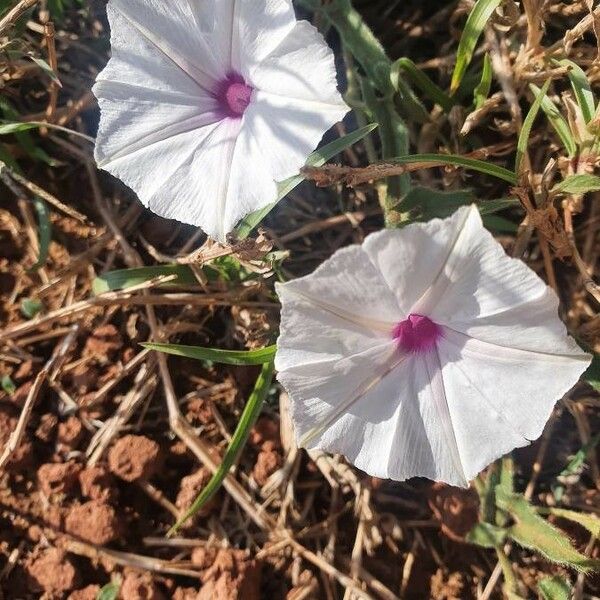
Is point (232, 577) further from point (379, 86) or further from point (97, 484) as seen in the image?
point (379, 86)

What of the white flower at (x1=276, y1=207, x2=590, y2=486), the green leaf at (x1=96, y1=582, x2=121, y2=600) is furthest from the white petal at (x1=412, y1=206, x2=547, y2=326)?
the green leaf at (x1=96, y1=582, x2=121, y2=600)

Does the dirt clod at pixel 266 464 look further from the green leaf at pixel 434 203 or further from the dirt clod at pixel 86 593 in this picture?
the green leaf at pixel 434 203

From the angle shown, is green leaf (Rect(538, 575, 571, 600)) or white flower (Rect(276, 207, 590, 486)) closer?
white flower (Rect(276, 207, 590, 486))

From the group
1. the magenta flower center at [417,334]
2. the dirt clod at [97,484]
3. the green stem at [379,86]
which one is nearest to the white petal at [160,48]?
the green stem at [379,86]

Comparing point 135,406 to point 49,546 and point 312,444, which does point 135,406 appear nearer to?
point 49,546

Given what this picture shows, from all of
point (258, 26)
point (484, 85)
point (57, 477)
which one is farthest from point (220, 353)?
point (484, 85)

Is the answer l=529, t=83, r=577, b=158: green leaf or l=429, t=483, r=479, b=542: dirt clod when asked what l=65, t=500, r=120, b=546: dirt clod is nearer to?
l=429, t=483, r=479, b=542: dirt clod
